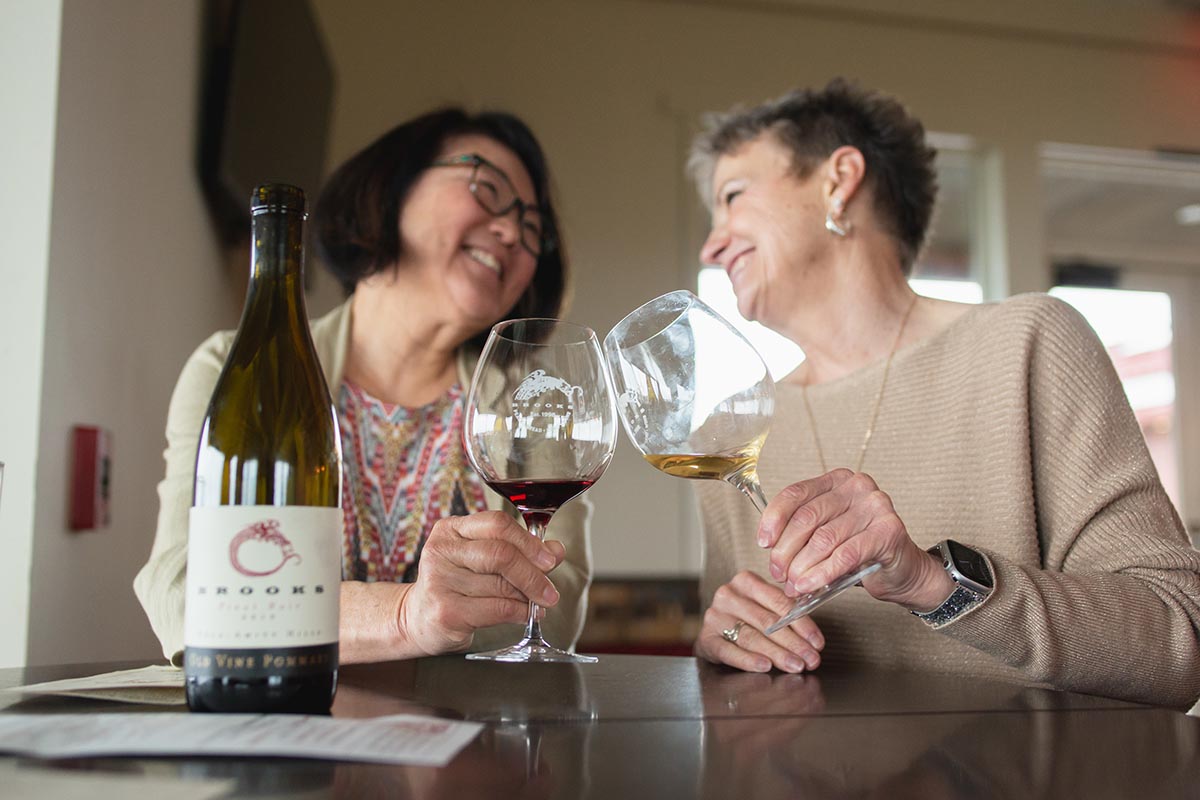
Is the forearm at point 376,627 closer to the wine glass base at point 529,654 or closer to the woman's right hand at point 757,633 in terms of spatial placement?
the wine glass base at point 529,654

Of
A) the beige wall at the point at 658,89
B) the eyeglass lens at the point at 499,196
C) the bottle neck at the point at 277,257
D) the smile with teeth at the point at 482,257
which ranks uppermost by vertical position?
the beige wall at the point at 658,89

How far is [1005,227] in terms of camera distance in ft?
13.8

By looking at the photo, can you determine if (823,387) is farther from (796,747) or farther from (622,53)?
(622,53)

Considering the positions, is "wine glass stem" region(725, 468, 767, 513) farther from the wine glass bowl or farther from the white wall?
the white wall

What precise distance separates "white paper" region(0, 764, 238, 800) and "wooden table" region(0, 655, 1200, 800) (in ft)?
0.04

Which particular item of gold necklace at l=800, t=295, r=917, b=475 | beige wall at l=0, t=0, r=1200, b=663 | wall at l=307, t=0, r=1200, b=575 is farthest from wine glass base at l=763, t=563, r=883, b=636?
wall at l=307, t=0, r=1200, b=575

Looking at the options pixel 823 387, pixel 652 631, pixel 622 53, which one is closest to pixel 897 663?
Result: pixel 823 387

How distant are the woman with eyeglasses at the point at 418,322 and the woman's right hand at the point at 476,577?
35 cm

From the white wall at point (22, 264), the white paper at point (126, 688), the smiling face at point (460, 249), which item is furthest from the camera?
the smiling face at point (460, 249)

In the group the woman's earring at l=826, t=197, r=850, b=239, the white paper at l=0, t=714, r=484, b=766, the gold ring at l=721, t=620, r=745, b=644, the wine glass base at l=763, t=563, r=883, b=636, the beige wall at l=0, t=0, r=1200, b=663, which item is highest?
the beige wall at l=0, t=0, r=1200, b=663

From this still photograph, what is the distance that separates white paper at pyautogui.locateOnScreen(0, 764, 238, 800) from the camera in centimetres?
45

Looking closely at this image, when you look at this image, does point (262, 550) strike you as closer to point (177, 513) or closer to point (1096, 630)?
point (177, 513)

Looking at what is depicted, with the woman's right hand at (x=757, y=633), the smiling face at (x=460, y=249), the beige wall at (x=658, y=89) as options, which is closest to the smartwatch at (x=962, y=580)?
the woman's right hand at (x=757, y=633)

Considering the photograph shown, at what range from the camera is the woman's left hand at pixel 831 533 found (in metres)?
0.85
